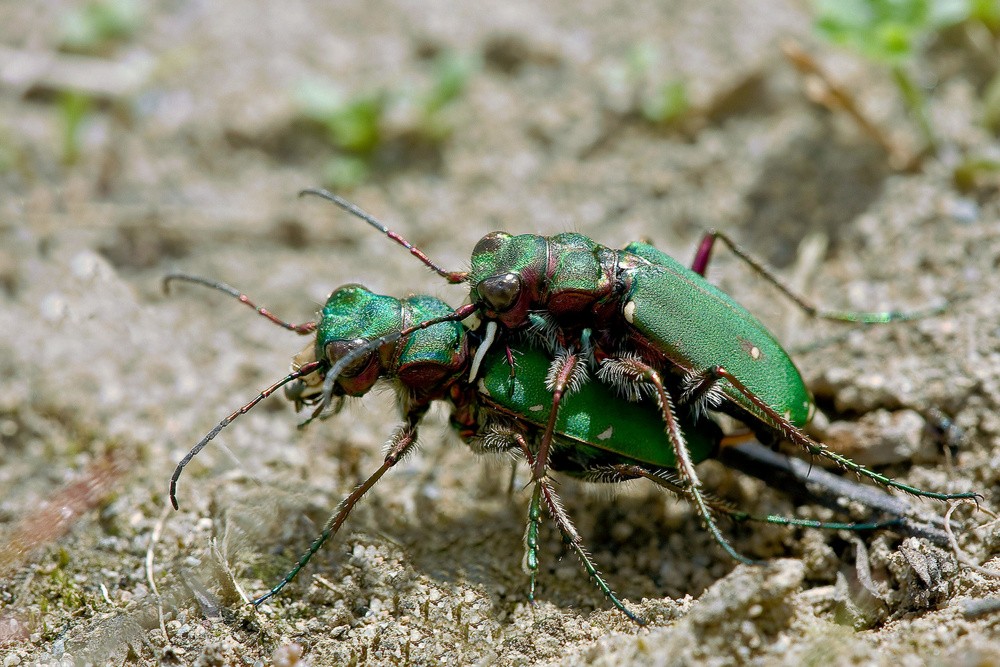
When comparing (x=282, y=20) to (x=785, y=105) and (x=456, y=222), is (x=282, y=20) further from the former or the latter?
(x=785, y=105)

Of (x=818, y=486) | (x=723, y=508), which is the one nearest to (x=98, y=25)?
(x=723, y=508)

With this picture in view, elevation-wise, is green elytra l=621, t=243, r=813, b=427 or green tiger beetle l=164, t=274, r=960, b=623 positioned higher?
green elytra l=621, t=243, r=813, b=427

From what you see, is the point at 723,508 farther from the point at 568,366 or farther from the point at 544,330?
the point at 544,330

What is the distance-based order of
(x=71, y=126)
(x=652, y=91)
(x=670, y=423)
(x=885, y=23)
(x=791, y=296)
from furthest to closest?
(x=652, y=91) < (x=71, y=126) < (x=885, y=23) < (x=791, y=296) < (x=670, y=423)

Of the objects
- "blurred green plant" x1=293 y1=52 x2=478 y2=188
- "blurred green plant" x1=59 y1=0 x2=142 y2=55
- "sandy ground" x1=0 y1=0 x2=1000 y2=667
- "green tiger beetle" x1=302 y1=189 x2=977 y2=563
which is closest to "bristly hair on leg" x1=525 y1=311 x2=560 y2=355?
"green tiger beetle" x1=302 y1=189 x2=977 y2=563

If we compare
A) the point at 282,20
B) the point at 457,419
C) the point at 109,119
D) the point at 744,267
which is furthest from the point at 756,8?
the point at 109,119

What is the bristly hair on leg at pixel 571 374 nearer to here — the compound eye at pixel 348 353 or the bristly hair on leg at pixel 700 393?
the bristly hair on leg at pixel 700 393

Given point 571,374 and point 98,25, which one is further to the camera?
point 98,25

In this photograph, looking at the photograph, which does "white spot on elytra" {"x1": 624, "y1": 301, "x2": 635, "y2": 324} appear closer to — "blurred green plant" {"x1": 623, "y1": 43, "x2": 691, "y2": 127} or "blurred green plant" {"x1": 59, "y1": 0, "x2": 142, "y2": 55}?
"blurred green plant" {"x1": 623, "y1": 43, "x2": 691, "y2": 127}
